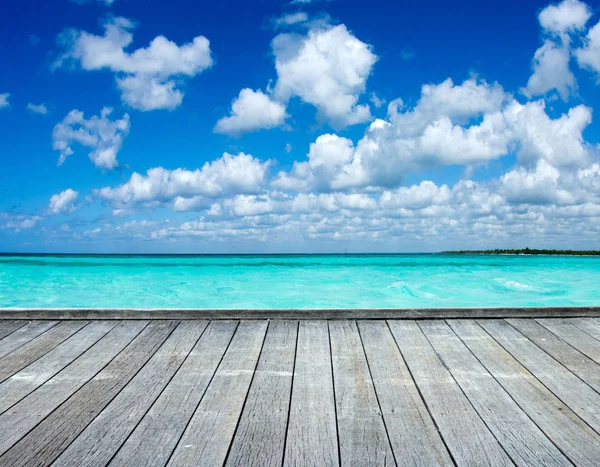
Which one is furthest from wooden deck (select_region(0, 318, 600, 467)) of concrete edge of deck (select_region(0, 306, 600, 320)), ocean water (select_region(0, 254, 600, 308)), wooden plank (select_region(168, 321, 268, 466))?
ocean water (select_region(0, 254, 600, 308))

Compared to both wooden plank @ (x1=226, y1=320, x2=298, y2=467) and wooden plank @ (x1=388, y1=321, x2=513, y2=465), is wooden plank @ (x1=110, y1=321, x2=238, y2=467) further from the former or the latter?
wooden plank @ (x1=388, y1=321, x2=513, y2=465)

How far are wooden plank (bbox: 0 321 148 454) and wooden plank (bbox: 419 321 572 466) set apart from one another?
152cm

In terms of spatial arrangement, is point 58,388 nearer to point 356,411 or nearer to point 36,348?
point 36,348

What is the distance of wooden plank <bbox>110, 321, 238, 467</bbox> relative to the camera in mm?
1396

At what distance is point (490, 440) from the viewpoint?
1.49 meters

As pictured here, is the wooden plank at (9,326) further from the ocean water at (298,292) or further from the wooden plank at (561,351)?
the ocean water at (298,292)

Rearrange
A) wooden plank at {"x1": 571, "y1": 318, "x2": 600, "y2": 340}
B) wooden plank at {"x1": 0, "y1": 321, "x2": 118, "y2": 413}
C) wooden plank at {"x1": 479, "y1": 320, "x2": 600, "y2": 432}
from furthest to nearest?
wooden plank at {"x1": 571, "y1": 318, "x2": 600, "y2": 340}
wooden plank at {"x1": 0, "y1": 321, "x2": 118, "y2": 413}
wooden plank at {"x1": 479, "y1": 320, "x2": 600, "y2": 432}

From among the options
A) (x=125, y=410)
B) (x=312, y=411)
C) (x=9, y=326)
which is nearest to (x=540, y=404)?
(x=312, y=411)

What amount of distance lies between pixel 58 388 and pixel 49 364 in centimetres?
36

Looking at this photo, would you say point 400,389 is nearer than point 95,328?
Yes

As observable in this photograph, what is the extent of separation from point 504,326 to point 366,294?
919cm

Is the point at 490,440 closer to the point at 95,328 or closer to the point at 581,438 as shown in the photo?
the point at 581,438

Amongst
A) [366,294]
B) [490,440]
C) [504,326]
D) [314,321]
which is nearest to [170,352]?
[314,321]

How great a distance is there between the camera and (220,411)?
1.70 meters
